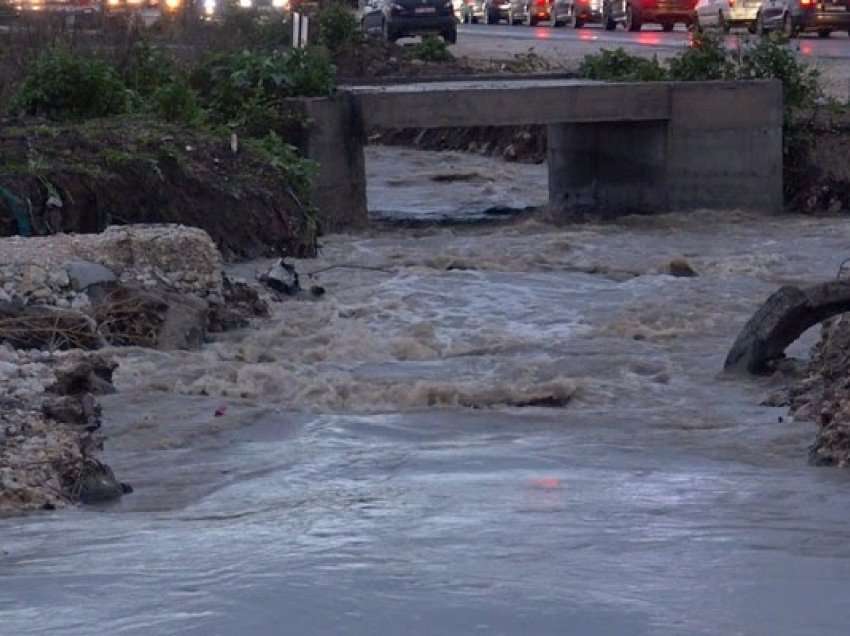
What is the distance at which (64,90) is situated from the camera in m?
19.3

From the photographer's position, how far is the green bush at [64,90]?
758 inches

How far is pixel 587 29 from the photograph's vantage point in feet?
185

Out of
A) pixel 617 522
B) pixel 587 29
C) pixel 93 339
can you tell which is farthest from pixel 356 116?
pixel 587 29

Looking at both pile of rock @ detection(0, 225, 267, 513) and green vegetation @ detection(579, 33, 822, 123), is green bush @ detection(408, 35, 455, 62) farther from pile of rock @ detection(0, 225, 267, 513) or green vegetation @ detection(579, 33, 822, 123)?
pile of rock @ detection(0, 225, 267, 513)

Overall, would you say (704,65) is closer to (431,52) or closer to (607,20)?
(431,52)

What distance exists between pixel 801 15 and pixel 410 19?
1032 cm

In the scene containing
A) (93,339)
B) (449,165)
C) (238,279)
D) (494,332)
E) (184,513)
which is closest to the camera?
(184,513)

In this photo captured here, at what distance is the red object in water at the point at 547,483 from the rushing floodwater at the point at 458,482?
0.03 m

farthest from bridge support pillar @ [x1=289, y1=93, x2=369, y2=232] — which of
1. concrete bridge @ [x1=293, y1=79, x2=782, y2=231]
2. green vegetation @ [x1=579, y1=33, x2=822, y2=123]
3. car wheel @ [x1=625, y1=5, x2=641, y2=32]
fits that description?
car wheel @ [x1=625, y1=5, x2=641, y2=32]

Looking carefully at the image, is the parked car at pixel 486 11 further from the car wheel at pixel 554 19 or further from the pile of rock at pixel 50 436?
the pile of rock at pixel 50 436

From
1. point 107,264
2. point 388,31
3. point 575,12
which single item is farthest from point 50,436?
point 575,12

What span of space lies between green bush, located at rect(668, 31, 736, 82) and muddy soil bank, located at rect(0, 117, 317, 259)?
6.80 meters

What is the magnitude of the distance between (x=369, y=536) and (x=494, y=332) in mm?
7175

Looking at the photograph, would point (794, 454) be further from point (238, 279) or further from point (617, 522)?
point (238, 279)
